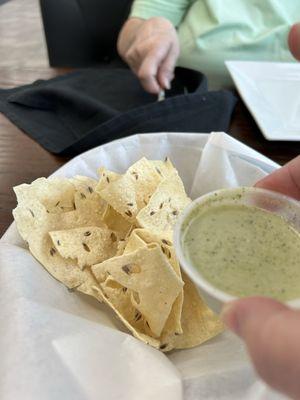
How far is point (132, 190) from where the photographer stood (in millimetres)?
842

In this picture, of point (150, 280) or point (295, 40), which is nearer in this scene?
point (295, 40)

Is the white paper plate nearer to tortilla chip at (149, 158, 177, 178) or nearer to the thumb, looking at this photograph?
tortilla chip at (149, 158, 177, 178)

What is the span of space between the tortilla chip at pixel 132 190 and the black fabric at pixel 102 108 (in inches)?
5.8

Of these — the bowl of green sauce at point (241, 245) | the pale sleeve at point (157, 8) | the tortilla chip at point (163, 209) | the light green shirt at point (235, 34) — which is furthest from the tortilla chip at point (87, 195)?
the pale sleeve at point (157, 8)

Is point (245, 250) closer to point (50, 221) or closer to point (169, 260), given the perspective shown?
point (169, 260)

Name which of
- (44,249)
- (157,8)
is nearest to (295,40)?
(44,249)

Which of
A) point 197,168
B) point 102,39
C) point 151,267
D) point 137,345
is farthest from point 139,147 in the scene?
point 102,39

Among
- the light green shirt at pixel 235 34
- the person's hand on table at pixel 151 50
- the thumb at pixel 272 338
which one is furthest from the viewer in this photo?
the light green shirt at pixel 235 34

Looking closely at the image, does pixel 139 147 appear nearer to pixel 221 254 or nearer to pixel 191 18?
pixel 221 254

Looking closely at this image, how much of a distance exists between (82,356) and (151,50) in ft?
2.99

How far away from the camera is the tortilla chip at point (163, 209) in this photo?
799 mm

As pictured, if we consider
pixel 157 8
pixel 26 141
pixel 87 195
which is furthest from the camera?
pixel 157 8

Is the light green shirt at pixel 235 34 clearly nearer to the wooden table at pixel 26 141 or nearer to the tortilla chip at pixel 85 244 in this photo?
the wooden table at pixel 26 141

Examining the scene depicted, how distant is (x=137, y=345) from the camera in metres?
0.68
